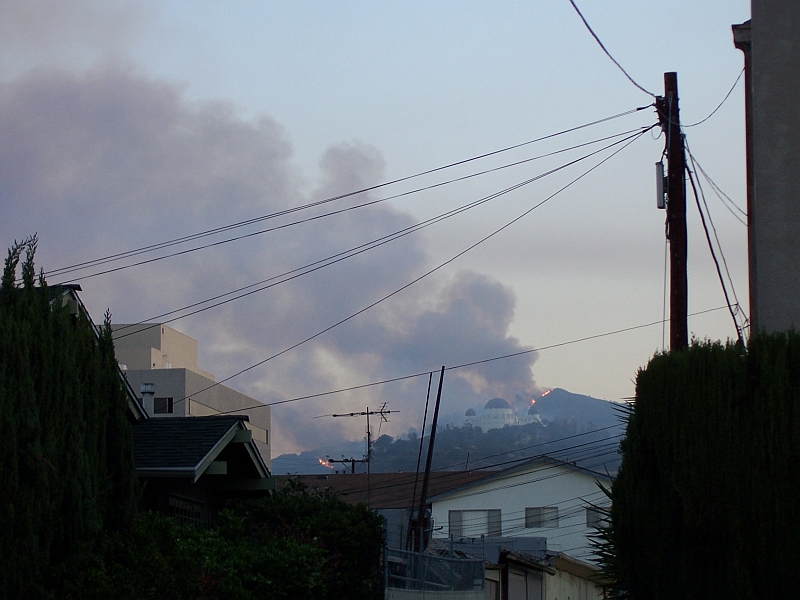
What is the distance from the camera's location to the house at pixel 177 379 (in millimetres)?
76000

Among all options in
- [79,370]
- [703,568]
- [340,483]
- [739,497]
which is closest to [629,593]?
[703,568]

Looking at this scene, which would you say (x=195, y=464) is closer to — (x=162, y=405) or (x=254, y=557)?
(x=254, y=557)

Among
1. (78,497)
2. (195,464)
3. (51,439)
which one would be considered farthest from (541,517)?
(51,439)

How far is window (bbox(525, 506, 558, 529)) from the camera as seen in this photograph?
5309cm

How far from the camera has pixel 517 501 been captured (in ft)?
175

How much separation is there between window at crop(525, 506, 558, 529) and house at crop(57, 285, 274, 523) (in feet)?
114

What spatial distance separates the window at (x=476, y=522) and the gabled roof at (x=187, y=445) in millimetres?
34681

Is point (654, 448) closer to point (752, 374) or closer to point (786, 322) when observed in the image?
→ point (752, 374)

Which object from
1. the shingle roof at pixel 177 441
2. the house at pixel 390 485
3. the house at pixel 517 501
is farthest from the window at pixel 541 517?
the shingle roof at pixel 177 441

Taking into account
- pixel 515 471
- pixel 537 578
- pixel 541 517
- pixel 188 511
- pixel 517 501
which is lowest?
pixel 537 578

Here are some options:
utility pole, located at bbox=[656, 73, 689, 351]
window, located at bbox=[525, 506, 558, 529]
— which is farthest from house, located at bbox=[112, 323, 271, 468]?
utility pole, located at bbox=[656, 73, 689, 351]

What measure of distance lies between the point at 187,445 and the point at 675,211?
8890mm

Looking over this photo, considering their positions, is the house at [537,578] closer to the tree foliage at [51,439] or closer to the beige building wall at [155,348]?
the tree foliage at [51,439]

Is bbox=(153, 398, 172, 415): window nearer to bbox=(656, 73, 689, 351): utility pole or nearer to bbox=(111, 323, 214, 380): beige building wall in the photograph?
bbox=(111, 323, 214, 380): beige building wall
